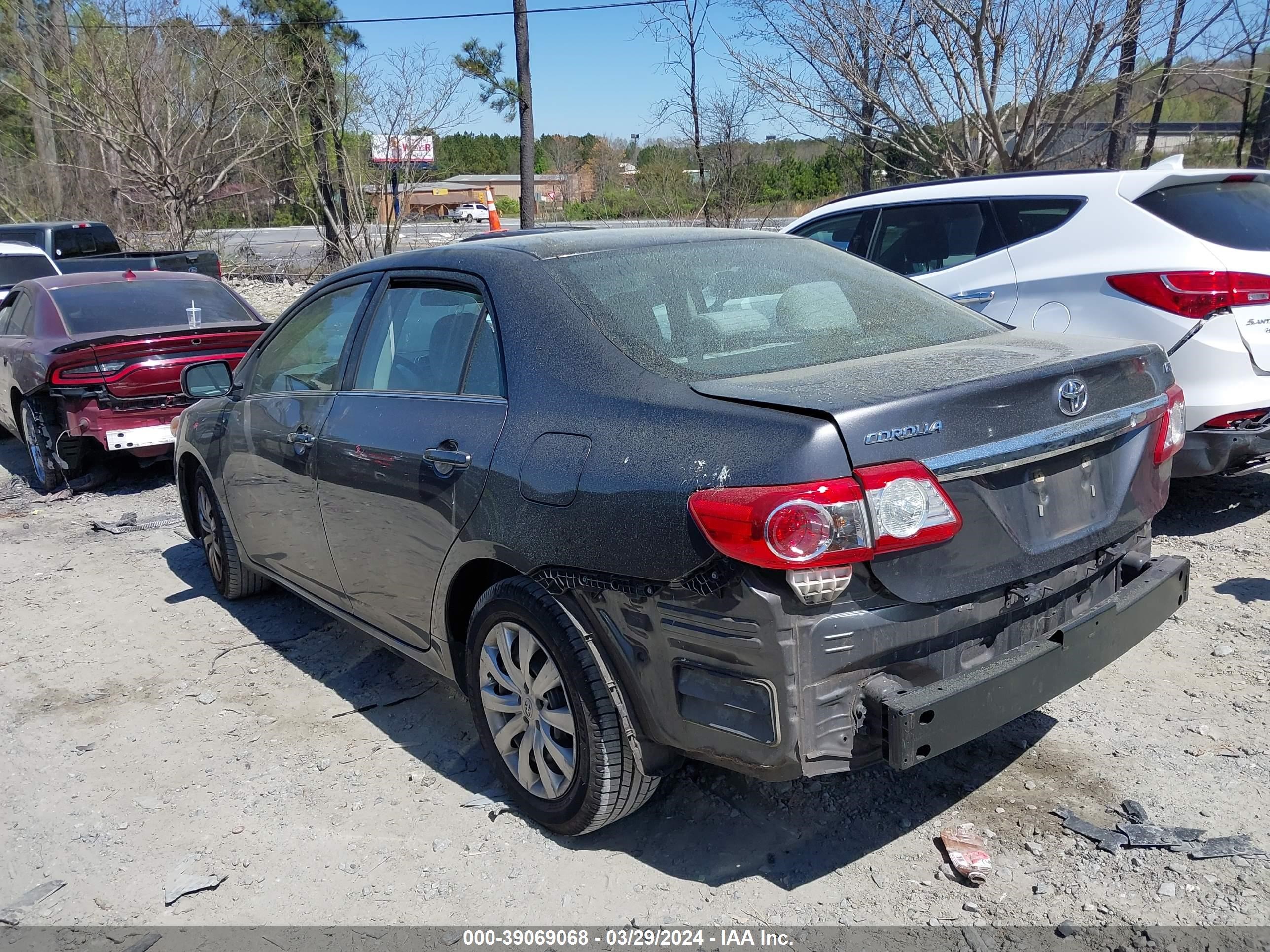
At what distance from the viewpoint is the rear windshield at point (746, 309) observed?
304cm

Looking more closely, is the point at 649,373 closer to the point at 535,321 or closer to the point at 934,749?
the point at 535,321

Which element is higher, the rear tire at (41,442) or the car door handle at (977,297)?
the car door handle at (977,297)

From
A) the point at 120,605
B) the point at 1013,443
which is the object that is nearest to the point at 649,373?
the point at 1013,443

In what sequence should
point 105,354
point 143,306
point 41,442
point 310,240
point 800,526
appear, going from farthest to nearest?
1. point 310,240
2. point 143,306
3. point 41,442
4. point 105,354
5. point 800,526

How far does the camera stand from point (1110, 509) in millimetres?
2998

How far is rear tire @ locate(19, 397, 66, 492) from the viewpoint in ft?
26.2

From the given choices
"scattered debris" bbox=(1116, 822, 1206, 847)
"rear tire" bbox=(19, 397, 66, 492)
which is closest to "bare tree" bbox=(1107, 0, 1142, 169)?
"scattered debris" bbox=(1116, 822, 1206, 847)

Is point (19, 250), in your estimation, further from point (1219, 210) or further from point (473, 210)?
point (473, 210)

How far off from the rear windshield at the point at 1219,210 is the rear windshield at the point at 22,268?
1306 centimetres

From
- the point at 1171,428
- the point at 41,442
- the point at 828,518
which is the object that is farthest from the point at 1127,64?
the point at 41,442

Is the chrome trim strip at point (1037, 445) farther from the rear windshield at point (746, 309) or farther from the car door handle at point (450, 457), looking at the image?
the car door handle at point (450, 457)

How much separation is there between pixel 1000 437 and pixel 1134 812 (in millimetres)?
1348

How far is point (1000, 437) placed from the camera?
261 centimetres

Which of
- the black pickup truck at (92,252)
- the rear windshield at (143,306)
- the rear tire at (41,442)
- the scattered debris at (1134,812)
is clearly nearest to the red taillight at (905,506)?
the scattered debris at (1134,812)
